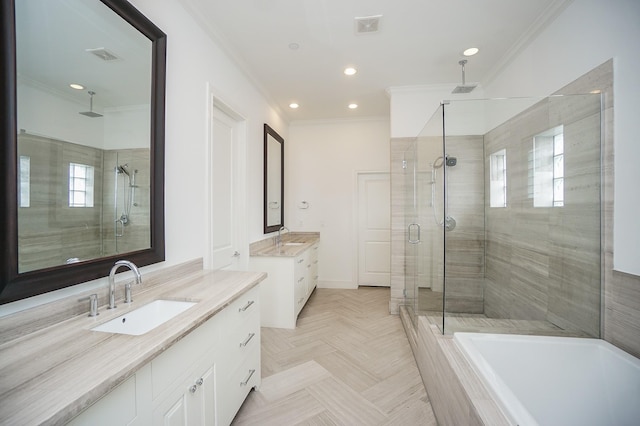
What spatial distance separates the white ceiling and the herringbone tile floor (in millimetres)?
2856

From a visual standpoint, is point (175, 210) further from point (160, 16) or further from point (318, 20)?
point (318, 20)

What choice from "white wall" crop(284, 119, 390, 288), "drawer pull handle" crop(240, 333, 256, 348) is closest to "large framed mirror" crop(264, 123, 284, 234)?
"white wall" crop(284, 119, 390, 288)

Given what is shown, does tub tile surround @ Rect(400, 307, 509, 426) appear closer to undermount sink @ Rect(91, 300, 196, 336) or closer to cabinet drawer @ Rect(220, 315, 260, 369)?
cabinet drawer @ Rect(220, 315, 260, 369)

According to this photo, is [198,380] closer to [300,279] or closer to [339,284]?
[300,279]

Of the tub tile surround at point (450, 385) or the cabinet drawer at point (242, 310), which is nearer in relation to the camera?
the tub tile surround at point (450, 385)

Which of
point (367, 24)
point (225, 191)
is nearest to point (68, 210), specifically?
point (225, 191)

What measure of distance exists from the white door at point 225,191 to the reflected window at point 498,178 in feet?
8.30

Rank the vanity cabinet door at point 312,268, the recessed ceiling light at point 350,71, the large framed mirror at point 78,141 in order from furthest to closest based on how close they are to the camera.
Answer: the vanity cabinet door at point 312,268
the recessed ceiling light at point 350,71
the large framed mirror at point 78,141

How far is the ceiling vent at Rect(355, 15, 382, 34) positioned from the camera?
207 centimetres

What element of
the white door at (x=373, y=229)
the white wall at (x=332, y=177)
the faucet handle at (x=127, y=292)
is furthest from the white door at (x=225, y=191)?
the white door at (x=373, y=229)

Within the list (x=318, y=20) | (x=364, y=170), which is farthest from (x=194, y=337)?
(x=364, y=170)

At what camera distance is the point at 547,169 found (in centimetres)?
201

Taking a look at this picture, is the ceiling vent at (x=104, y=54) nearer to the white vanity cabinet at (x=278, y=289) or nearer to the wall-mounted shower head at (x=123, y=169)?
the wall-mounted shower head at (x=123, y=169)

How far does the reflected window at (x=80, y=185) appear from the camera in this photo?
44.8 inches
